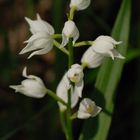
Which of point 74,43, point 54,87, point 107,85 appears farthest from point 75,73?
point 54,87

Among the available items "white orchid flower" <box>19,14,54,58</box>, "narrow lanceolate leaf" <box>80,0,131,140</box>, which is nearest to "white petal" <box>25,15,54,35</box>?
"white orchid flower" <box>19,14,54,58</box>

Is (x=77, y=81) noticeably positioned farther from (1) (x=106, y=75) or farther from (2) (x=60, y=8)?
(2) (x=60, y=8)

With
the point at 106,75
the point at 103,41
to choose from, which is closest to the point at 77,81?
the point at 103,41

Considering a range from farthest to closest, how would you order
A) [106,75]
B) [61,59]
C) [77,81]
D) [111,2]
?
[111,2], [61,59], [106,75], [77,81]

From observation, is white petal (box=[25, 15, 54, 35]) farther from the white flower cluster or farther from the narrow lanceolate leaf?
the narrow lanceolate leaf

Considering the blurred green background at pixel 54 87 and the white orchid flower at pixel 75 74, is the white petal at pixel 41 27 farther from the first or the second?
the blurred green background at pixel 54 87

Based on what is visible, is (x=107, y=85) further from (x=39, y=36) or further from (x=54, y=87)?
(x=54, y=87)

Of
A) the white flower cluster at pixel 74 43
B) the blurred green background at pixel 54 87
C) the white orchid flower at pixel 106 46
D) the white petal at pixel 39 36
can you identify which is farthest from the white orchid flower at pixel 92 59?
the blurred green background at pixel 54 87
